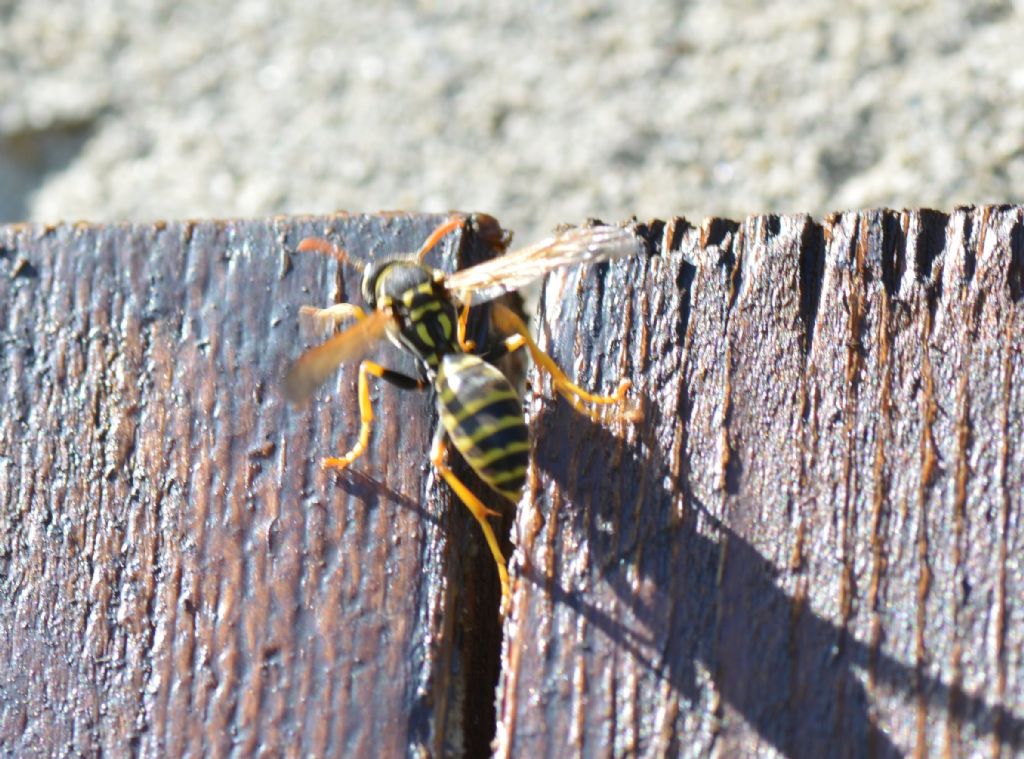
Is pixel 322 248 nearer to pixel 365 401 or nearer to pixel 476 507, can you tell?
pixel 365 401

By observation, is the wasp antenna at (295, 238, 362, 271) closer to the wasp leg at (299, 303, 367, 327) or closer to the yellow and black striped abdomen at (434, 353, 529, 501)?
the wasp leg at (299, 303, 367, 327)

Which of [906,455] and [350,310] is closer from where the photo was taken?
[906,455]

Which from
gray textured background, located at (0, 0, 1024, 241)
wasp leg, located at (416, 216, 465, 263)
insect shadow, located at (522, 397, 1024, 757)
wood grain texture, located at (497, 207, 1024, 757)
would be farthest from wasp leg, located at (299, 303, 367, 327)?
gray textured background, located at (0, 0, 1024, 241)

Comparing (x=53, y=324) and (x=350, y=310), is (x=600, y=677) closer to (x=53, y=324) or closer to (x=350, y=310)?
(x=350, y=310)

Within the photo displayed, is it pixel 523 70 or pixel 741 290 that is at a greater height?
pixel 523 70

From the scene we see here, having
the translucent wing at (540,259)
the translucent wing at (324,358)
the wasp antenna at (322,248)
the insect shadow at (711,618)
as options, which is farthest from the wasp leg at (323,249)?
the insect shadow at (711,618)

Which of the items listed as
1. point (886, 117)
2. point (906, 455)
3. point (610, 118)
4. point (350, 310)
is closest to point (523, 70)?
point (610, 118)
